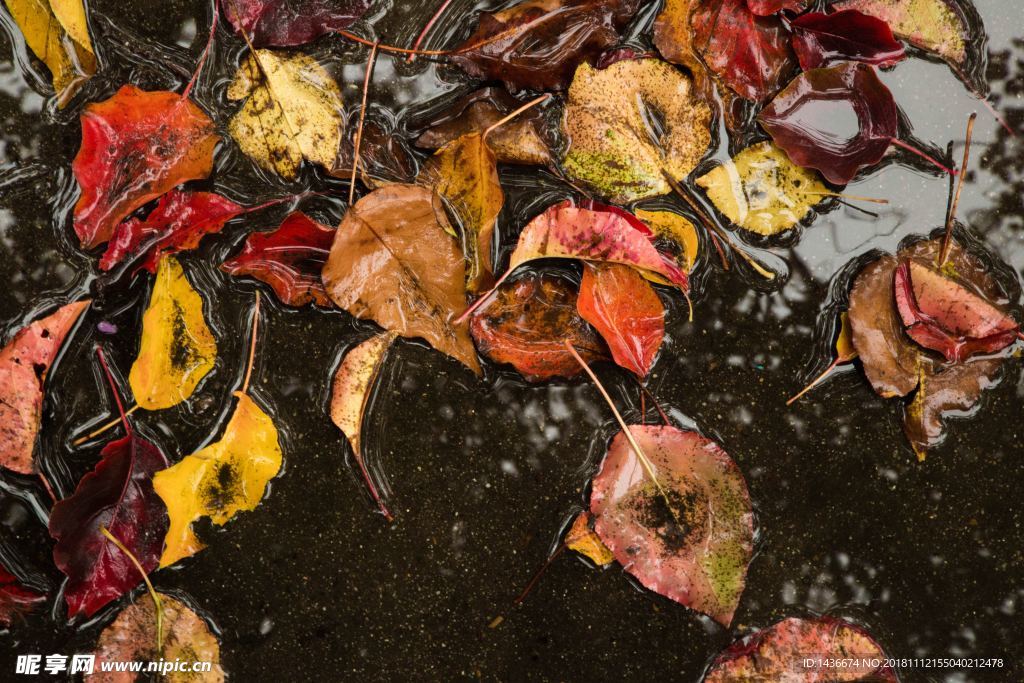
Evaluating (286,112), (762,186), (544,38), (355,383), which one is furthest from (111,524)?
(762,186)

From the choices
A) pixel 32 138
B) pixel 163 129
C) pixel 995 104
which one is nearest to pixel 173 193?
pixel 163 129

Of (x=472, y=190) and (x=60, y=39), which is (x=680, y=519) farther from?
(x=60, y=39)

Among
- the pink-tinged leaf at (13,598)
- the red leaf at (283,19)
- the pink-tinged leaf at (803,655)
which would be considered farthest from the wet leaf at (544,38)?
the pink-tinged leaf at (13,598)

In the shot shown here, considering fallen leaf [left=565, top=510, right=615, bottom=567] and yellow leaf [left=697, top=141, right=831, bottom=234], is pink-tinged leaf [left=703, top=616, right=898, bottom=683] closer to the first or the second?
fallen leaf [left=565, top=510, right=615, bottom=567]

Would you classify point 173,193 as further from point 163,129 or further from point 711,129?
point 711,129

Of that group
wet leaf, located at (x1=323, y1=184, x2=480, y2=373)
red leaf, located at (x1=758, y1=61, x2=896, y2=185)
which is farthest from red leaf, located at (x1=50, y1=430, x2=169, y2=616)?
red leaf, located at (x1=758, y1=61, x2=896, y2=185)

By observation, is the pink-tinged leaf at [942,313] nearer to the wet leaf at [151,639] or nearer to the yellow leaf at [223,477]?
the yellow leaf at [223,477]
